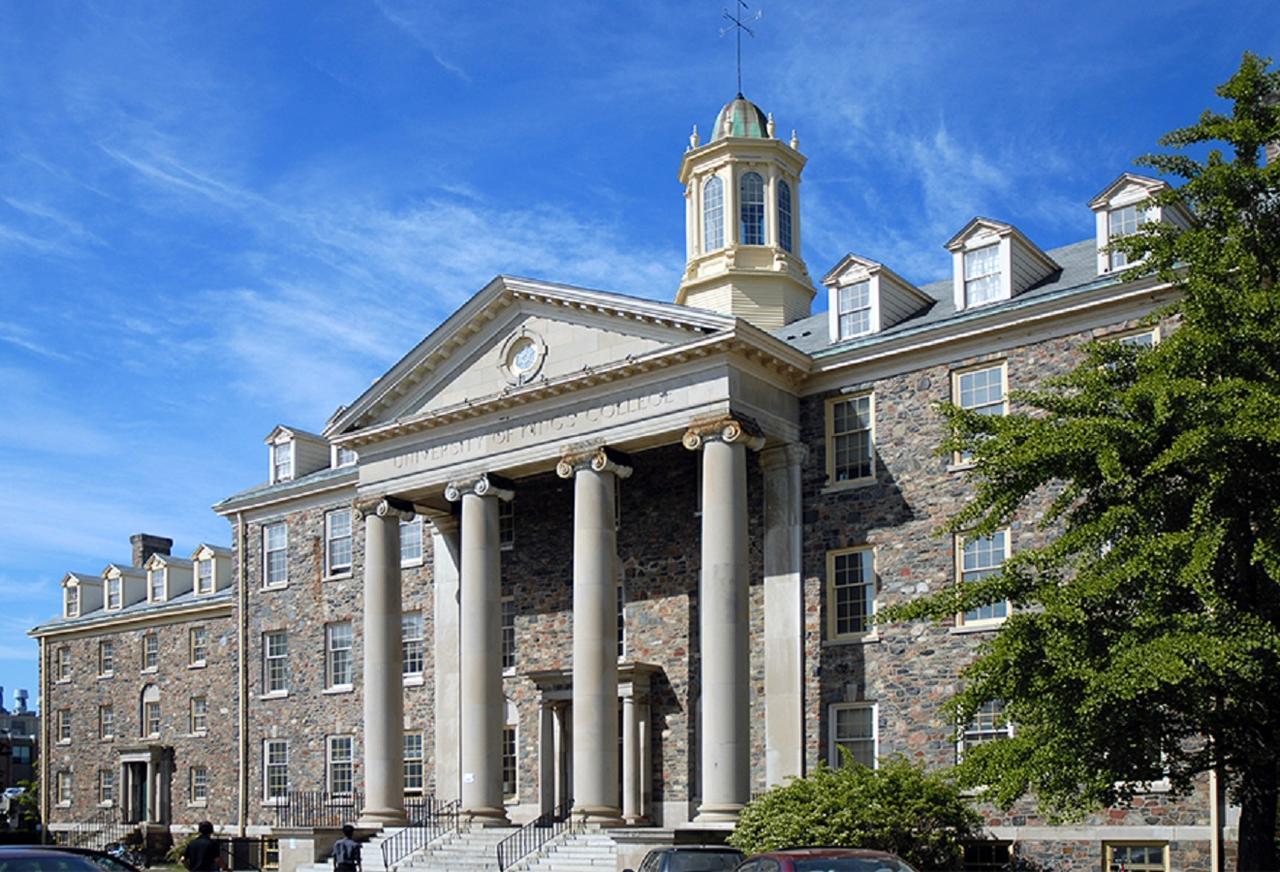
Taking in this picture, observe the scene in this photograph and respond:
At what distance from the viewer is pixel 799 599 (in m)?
33.7

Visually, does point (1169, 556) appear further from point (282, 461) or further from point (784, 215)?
point (282, 461)

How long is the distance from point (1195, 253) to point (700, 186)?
23.2m

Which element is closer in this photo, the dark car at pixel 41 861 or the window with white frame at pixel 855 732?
the dark car at pixel 41 861

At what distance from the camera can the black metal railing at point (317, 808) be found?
43531 mm

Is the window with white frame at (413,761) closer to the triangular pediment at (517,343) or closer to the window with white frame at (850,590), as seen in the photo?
the triangular pediment at (517,343)

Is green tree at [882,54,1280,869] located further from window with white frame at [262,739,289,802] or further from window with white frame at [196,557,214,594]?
window with white frame at [196,557,214,594]

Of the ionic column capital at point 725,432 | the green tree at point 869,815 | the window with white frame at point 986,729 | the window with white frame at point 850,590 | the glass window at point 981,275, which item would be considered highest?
the glass window at point 981,275

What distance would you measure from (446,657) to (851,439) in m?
12.8

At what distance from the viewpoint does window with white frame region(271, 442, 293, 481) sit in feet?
164

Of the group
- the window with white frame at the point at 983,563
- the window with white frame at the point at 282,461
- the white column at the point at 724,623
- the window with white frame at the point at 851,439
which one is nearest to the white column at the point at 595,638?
the white column at the point at 724,623

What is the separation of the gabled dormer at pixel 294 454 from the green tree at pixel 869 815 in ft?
82.1

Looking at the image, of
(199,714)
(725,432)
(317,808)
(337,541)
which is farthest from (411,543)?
(199,714)

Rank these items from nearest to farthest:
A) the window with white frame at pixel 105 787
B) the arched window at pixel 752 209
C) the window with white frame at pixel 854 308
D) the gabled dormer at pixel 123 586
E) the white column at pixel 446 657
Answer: the window with white frame at pixel 854 308
the white column at pixel 446 657
the arched window at pixel 752 209
the window with white frame at pixel 105 787
the gabled dormer at pixel 123 586

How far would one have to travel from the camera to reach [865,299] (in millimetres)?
35156
